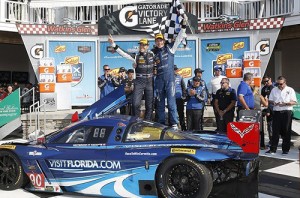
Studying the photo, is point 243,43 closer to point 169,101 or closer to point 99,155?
point 169,101

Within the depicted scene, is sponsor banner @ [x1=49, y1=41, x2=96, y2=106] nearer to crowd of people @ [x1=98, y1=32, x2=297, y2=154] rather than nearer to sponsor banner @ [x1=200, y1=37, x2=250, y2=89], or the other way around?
sponsor banner @ [x1=200, y1=37, x2=250, y2=89]

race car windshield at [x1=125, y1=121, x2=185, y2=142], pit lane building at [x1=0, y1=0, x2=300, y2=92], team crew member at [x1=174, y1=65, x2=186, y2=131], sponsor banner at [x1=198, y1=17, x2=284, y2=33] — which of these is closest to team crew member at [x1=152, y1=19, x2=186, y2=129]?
team crew member at [x1=174, y1=65, x2=186, y2=131]

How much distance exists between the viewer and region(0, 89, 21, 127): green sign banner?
10.8 m

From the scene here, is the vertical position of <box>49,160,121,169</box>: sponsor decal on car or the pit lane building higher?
the pit lane building

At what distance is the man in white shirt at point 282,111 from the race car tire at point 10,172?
5031 mm

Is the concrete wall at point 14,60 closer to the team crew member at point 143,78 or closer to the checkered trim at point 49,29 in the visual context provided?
the checkered trim at point 49,29

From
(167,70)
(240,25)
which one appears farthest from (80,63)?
(167,70)

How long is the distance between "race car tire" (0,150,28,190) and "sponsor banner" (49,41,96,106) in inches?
350

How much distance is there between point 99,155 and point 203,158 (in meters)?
1.33

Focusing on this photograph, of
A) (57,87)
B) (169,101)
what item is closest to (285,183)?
(169,101)

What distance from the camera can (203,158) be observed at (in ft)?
14.9

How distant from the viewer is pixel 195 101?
8.59m

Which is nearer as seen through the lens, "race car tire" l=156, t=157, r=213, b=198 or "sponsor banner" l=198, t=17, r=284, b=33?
"race car tire" l=156, t=157, r=213, b=198

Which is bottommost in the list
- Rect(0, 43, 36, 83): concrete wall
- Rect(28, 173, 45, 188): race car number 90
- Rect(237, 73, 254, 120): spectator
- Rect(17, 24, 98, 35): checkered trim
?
Rect(28, 173, 45, 188): race car number 90
